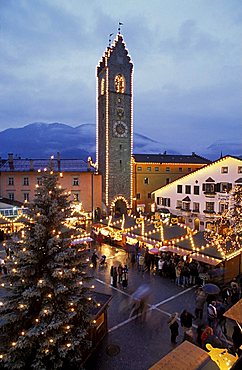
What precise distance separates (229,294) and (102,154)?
29484mm

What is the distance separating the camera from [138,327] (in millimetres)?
11641

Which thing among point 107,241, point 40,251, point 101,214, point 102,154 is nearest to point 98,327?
point 40,251

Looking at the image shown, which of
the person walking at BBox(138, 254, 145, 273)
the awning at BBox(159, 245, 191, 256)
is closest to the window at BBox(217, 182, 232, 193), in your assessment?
the awning at BBox(159, 245, 191, 256)

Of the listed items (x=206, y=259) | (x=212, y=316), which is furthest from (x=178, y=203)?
(x=212, y=316)

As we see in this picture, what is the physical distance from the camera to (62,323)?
26.5 feet

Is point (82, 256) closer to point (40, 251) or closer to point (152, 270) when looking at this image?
point (40, 251)

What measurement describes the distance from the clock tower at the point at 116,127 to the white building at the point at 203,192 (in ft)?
23.5

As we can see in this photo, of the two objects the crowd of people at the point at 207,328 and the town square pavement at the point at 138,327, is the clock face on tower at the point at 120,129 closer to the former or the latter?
the town square pavement at the point at 138,327

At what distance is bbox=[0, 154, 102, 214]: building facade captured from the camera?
35.0m

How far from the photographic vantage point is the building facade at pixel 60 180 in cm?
3503

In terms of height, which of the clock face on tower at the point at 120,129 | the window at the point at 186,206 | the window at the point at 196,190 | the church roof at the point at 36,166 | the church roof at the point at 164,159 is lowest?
the window at the point at 186,206

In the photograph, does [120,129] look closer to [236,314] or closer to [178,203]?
[178,203]

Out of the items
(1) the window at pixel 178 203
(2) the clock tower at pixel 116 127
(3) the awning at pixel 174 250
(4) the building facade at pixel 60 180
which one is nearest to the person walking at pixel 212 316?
(3) the awning at pixel 174 250

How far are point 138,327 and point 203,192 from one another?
21345 mm
